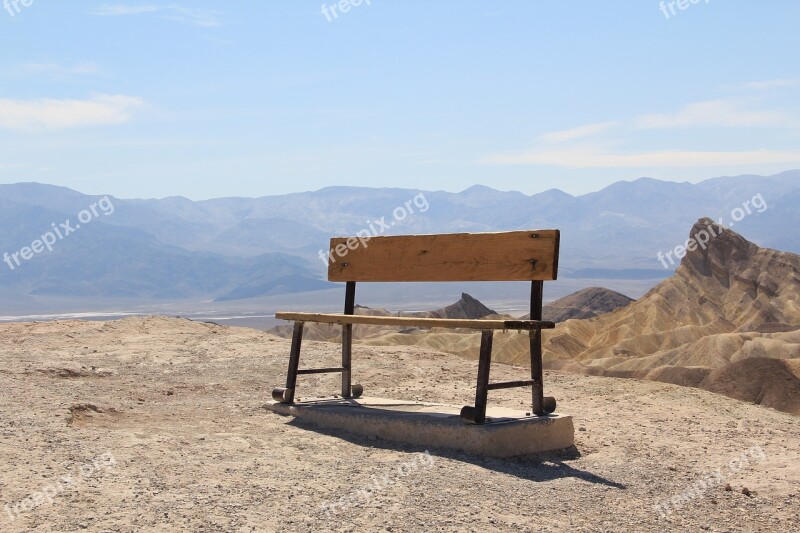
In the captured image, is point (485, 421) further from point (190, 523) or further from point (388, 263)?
point (190, 523)

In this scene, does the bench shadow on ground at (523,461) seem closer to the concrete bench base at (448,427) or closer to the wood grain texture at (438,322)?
the concrete bench base at (448,427)

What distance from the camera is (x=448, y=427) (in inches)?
294

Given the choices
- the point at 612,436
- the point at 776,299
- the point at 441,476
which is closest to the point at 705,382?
the point at 612,436

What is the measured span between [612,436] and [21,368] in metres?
7.26

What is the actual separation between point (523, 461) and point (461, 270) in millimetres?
1954

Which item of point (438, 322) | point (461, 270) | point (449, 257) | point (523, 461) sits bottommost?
point (523, 461)

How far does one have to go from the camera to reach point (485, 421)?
7.50 meters

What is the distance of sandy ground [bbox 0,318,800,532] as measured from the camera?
548cm
